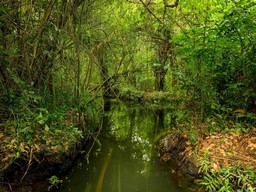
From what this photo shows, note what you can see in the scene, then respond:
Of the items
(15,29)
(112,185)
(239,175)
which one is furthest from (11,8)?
(239,175)

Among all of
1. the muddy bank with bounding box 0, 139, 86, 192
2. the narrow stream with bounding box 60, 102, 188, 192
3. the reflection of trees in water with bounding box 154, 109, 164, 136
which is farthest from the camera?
the reflection of trees in water with bounding box 154, 109, 164, 136

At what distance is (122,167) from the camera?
16.3 feet

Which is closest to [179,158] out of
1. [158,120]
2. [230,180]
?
[230,180]

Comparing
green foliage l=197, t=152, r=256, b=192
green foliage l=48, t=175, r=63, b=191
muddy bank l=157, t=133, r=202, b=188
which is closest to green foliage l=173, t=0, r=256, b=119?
muddy bank l=157, t=133, r=202, b=188

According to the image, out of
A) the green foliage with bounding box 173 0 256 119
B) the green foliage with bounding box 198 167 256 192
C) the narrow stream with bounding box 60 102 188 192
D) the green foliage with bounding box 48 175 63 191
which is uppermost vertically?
the green foliage with bounding box 173 0 256 119

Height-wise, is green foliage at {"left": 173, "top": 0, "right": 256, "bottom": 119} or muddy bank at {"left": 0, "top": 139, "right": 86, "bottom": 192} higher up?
green foliage at {"left": 173, "top": 0, "right": 256, "bottom": 119}

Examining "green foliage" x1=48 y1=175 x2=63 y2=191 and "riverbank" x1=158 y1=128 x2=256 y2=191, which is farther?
"green foliage" x1=48 y1=175 x2=63 y2=191

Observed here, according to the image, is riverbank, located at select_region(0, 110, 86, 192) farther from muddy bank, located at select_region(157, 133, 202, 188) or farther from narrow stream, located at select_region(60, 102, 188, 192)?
muddy bank, located at select_region(157, 133, 202, 188)

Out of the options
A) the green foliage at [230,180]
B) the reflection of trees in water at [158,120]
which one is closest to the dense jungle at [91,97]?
the green foliage at [230,180]

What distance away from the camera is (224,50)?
4.87m

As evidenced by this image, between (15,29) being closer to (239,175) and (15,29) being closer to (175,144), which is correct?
(175,144)

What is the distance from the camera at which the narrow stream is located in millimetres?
4160

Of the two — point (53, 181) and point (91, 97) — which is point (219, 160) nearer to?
point (53, 181)

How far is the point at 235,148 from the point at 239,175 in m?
0.71
